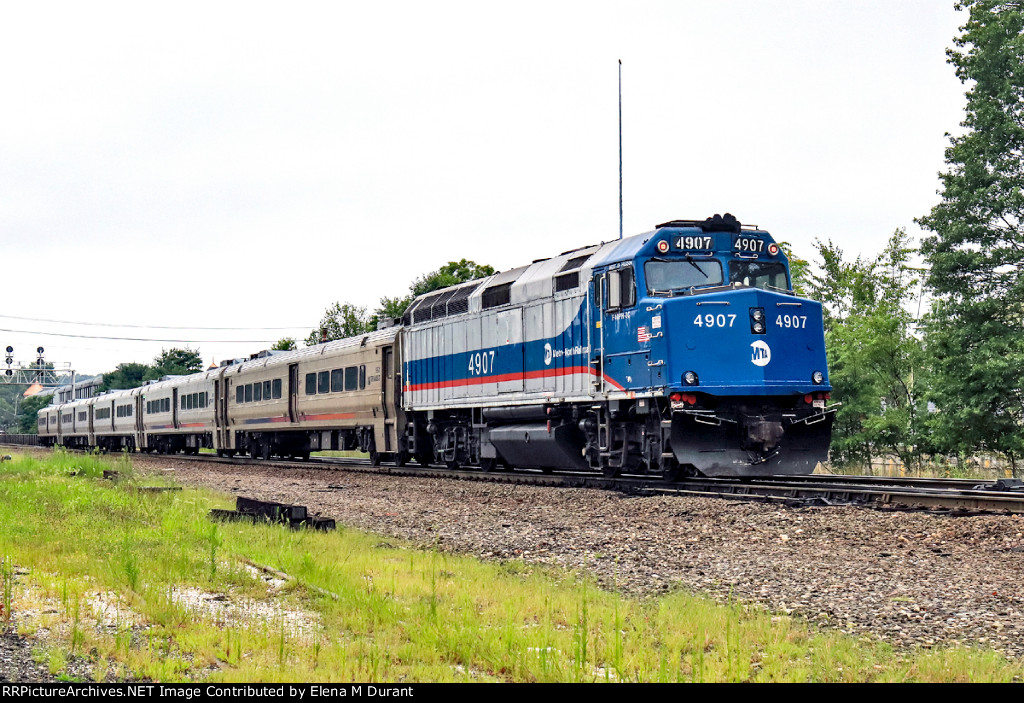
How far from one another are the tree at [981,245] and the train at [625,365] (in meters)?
12.5

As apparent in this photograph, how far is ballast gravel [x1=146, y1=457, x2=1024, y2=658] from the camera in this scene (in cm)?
680

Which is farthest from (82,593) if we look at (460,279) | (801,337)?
(460,279)

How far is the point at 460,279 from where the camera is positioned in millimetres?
59156

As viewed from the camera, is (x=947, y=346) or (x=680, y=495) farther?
(x=947, y=346)

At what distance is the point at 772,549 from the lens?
31.9ft

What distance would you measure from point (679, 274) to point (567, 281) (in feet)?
8.75

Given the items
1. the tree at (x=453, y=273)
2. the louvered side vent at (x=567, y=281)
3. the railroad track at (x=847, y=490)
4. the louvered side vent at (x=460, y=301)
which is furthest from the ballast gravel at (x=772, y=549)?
the tree at (x=453, y=273)

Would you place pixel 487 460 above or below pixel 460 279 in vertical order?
below

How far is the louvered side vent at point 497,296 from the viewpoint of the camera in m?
20.3

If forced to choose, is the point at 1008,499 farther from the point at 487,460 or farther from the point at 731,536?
the point at 487,460

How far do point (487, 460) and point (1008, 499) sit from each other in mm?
12149

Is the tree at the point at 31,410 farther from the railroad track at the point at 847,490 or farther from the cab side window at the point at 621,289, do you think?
the cab side window at the point at 621,289

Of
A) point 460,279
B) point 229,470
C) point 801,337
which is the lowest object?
point 229,470
